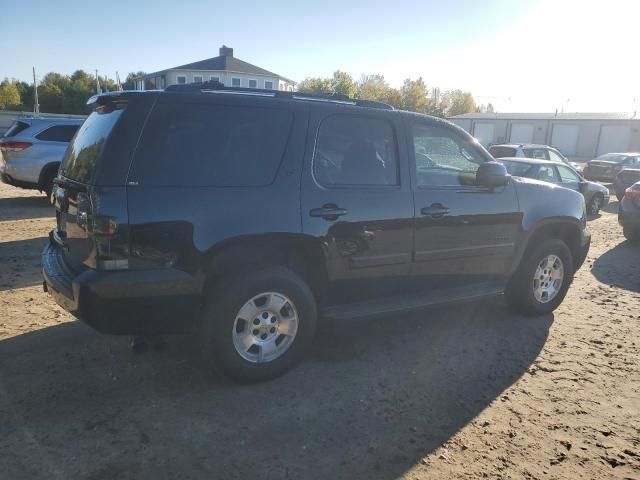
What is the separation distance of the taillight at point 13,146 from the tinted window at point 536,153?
444 inches

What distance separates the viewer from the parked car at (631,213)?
29.9 feet

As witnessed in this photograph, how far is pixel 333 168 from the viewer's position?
379cm

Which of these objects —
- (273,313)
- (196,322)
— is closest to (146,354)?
(196,322)

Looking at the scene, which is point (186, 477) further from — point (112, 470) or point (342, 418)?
point (342, 418)

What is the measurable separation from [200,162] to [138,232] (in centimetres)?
61

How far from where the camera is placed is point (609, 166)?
2014 cm

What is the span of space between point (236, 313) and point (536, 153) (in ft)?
37.1

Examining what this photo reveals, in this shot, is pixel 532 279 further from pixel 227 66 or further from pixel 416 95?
pixel 416 95

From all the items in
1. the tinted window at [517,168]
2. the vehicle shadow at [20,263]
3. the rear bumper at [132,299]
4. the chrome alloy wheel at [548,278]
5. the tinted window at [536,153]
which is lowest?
the vehicle shadow at [20,263]

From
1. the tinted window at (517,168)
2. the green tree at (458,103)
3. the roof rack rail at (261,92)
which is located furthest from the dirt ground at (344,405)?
the green tree at (458,103)

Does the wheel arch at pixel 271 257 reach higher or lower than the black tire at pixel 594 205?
higher

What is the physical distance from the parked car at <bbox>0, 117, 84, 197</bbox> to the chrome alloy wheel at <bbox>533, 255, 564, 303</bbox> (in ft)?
30.3

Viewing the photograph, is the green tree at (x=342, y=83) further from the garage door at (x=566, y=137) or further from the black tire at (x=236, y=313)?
the black tire at (x=236, y=313)

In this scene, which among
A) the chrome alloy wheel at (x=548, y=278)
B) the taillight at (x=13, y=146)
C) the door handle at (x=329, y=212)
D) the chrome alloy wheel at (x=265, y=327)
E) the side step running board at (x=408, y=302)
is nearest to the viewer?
the chrome alloy wheel at (x=265, y=327)
